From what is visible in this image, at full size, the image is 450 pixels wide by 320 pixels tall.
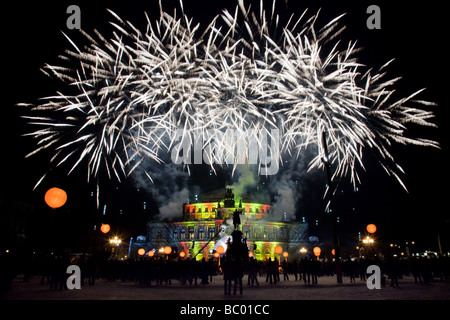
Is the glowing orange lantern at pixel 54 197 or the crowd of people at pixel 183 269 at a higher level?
the glowing orange lantern at pixel 54 197

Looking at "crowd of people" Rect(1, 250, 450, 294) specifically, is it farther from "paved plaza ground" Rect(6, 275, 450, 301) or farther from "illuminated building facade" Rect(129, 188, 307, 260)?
"illuminated building facade" Rect(129, 188, 307, 260)

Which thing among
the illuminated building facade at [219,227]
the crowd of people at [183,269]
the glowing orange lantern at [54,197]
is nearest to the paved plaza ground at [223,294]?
the crowd of people at [183,269]

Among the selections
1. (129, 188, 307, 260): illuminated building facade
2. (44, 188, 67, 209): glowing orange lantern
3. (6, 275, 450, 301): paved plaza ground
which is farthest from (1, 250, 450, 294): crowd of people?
(129, 188, 307, 260): illuminated building facade

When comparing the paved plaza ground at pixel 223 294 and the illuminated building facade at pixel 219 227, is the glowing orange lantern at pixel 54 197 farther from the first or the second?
the illuminated building facade at pixel 219 227

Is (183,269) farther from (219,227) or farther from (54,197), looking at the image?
(219,227)

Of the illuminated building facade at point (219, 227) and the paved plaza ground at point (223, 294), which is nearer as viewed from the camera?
the paved plaza ground at point (223, 294)

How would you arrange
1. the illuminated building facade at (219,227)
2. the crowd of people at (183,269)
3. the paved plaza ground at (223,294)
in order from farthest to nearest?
the illuminated building facade at (219,227)
the crowd of people at (183,269)
the paved plaza ground at (223,294)

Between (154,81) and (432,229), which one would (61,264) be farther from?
(432,229)

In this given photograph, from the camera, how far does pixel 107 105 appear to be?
1553cm

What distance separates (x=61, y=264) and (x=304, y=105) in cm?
1436

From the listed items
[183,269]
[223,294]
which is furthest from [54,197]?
[183,269]

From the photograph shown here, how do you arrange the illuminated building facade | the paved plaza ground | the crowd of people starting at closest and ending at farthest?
the paved plaza ground, the crowd of people, the illuminated building facade
